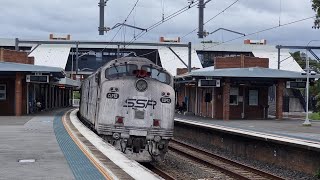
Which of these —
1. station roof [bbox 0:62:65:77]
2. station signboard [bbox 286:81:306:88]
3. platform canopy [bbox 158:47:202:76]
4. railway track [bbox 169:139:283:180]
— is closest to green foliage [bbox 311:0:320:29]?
station signboard [bbox 286:81:306:88]

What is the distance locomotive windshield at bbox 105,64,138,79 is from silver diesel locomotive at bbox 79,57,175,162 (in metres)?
0.13

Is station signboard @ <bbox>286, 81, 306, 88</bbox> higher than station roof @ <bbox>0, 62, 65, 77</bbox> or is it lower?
lower

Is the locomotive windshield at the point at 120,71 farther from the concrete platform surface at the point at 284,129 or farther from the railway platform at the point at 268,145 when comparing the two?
the concrete platform surface at the point at 284,129

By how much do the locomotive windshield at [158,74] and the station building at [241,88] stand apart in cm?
1410

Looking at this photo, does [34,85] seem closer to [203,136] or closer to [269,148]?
[203,136]

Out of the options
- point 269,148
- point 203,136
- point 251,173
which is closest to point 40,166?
point 251,173

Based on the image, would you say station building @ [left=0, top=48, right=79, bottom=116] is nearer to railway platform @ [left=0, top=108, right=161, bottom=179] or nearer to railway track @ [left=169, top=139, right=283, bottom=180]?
railway track @ [left=169, top=139, right=283, bottom=180]

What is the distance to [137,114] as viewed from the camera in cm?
1659

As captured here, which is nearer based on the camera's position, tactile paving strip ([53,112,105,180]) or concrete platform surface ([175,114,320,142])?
tactile paving strip ([53,112,105,180])

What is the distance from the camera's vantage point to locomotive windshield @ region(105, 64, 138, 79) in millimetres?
17234

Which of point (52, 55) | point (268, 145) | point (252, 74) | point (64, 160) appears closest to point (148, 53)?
point (52, 55)

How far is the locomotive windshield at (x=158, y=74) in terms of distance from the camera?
1725cm

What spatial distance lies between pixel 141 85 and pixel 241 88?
18.7m

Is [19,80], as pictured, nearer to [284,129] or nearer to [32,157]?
[284,129]
